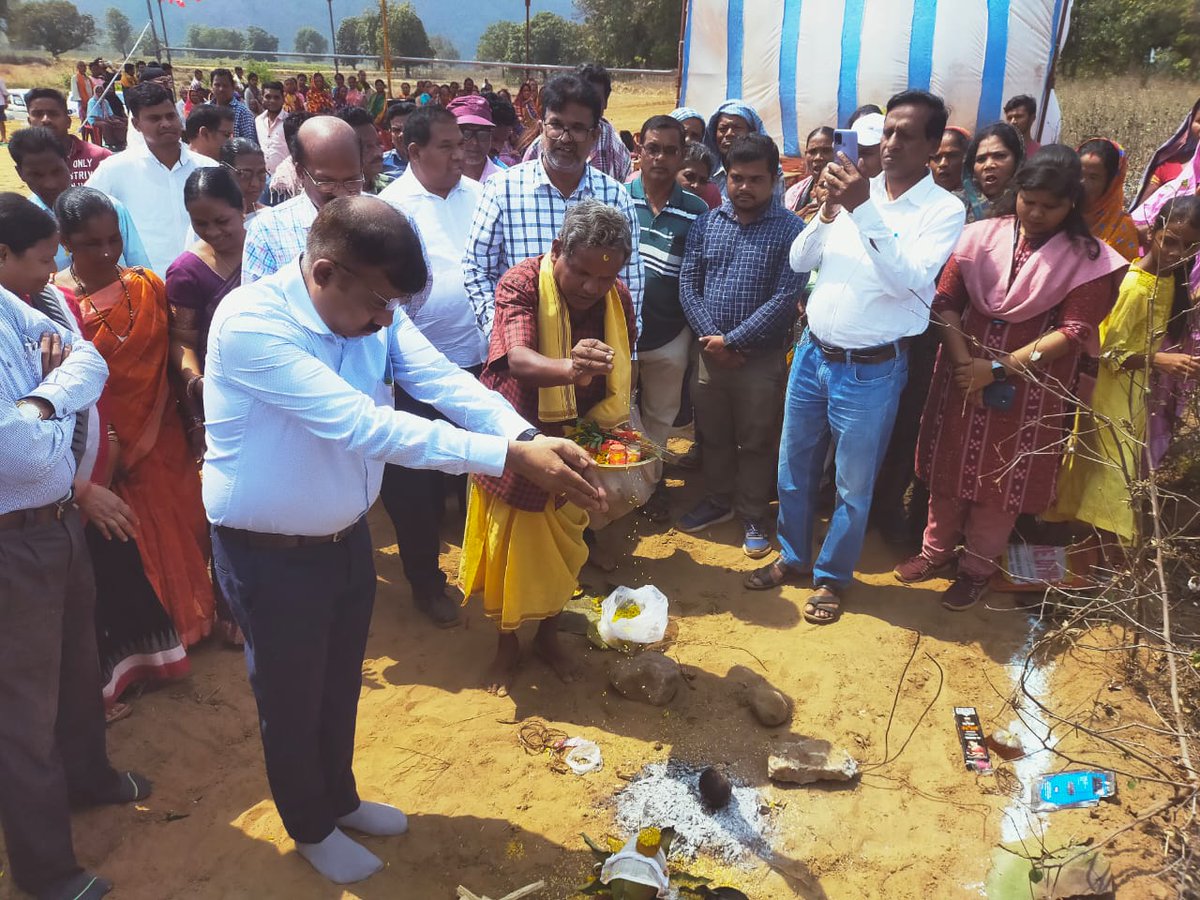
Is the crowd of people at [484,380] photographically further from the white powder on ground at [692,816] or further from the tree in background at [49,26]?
the tree in background at [49,26]

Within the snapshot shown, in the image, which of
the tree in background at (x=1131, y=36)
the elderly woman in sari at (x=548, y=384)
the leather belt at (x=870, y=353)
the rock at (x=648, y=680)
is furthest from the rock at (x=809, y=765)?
the tree in background at (x=1131, y=36)

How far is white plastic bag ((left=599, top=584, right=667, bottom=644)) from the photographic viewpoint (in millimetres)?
3531

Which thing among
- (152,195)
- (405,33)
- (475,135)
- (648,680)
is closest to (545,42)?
(405,33)

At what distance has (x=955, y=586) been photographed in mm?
4055

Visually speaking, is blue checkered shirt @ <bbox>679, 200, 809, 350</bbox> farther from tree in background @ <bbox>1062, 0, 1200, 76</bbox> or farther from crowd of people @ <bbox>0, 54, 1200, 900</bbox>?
tree in background @ <bbox>1062, 0, 1200, 76</bbox>

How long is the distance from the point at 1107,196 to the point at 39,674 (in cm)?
525

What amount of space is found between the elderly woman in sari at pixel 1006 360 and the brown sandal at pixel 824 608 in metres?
0.52

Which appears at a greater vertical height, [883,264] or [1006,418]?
[883,264]

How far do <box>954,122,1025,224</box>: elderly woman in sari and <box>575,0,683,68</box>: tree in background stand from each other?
85.4 feet

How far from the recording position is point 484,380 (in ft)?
10.9

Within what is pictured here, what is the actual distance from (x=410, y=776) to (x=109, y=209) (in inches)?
92.8

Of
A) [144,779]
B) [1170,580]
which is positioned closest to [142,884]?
[144,779]

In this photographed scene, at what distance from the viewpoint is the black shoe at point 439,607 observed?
12.8 feet

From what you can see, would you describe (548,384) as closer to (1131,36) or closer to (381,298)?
(381,298)
